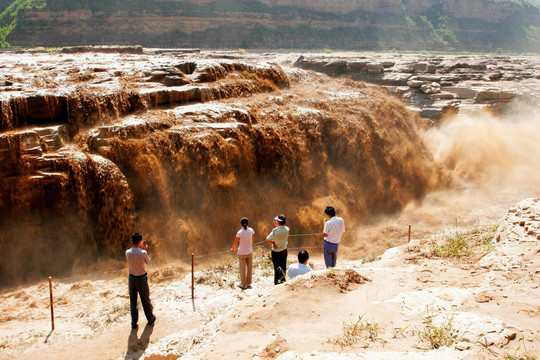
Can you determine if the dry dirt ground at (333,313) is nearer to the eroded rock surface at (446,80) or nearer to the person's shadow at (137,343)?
the person's shadow at (137,343)

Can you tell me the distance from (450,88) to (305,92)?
8.10m

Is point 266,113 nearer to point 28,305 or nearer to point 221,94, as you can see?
point 221,94

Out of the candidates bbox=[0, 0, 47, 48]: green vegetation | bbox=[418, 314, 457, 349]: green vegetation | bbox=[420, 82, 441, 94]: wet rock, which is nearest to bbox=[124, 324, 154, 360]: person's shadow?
bbox=[418, 314, 457, 349]: green vegetation

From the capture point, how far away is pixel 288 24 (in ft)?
167

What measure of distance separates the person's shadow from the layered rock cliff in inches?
1448

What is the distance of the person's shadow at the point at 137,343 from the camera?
19.8 feet

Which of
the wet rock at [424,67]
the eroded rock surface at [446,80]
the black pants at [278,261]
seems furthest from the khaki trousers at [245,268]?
the wet rock at [424,67]

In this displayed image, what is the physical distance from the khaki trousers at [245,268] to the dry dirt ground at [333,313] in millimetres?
369

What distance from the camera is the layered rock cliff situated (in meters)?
37.9

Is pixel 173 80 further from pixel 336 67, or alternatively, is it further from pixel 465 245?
pixel 336 67

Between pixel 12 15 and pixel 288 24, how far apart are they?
93.8 ft

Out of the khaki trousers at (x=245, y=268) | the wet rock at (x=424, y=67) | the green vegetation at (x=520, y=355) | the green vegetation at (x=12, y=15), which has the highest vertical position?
the green vegetation at (x=12, y=15)

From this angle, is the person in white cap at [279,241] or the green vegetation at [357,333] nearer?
the green vegetation at [357,333]

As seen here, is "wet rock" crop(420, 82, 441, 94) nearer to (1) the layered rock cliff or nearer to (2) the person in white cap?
(2) the person in white cap
